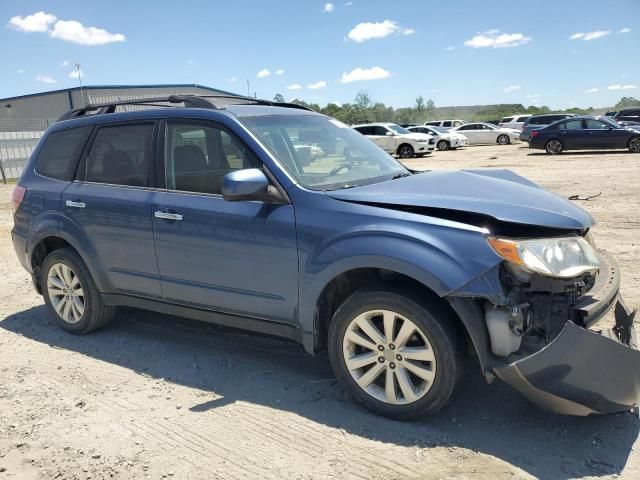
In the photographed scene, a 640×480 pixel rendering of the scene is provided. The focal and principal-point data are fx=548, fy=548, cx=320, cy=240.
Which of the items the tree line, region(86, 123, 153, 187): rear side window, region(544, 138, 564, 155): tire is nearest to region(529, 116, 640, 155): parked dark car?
region(544, 138, 564, 155): tire

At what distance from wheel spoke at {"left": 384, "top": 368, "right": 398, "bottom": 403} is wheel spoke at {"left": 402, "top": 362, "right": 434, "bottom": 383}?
107 mm

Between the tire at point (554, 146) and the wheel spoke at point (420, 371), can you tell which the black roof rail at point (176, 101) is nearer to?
the wheel spoke at point (420, 371)

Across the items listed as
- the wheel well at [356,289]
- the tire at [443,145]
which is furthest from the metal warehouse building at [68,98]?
the wheel well at [356,289]

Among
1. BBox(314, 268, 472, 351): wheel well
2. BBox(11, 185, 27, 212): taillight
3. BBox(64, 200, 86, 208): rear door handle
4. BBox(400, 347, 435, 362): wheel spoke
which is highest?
BBox(11, 185, 27, 212): taillight

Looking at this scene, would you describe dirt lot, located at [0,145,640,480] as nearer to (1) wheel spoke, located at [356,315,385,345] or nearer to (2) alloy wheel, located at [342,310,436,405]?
(2) alloy wheel, located at [342,310,436,405]

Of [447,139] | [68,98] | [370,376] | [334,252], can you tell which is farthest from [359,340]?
[68,98]

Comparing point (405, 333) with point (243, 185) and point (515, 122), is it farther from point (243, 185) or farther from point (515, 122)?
point (515, 122)

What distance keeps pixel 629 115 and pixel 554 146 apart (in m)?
11.5

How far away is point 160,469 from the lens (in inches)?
116

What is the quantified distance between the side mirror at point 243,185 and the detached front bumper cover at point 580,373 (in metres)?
1.75

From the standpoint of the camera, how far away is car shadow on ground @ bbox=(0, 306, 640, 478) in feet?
9.68

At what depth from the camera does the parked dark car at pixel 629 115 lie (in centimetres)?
2969

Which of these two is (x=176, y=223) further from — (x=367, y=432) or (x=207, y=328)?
(x=367, y=432)

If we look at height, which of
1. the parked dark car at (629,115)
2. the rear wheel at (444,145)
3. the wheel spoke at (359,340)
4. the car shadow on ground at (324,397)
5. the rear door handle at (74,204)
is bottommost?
the car shadow on ground at (324,397)
